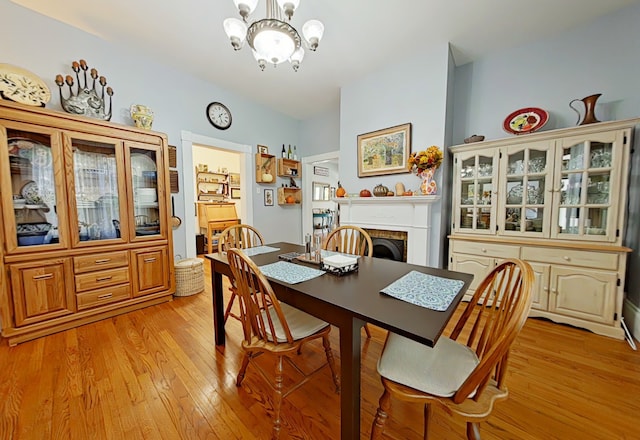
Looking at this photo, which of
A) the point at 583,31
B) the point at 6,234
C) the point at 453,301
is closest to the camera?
the point at 453,301

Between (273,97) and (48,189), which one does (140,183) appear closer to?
(48,189)

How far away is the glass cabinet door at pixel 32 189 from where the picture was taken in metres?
1.81

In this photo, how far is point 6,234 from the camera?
179 cm

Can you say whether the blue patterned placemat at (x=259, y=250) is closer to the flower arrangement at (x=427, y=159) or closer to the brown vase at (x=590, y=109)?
the flower arrangement at (x=427, y=159)

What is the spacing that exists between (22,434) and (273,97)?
397cm

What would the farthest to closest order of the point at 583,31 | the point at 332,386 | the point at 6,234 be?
1. the point at 583,31
2. the point at 6,234
3. the point at 332,386

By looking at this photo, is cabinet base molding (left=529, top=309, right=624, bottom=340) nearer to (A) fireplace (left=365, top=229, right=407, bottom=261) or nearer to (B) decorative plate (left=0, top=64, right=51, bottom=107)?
(A) fireplace (left=365, top=229, right=407, bottom=261)

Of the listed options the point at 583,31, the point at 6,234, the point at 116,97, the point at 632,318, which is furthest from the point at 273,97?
the point at 632,318

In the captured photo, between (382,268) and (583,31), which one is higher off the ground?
(583,31)

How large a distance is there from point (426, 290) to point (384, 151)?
7.63 feet

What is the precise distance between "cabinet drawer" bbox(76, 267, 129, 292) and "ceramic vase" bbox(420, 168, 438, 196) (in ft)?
10.7

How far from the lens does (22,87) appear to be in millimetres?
1888

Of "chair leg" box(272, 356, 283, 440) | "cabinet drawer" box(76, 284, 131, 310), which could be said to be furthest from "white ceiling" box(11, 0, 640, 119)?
"chair leg" box(272, 356, 283, 440)

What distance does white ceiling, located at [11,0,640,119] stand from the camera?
1.99 meters
